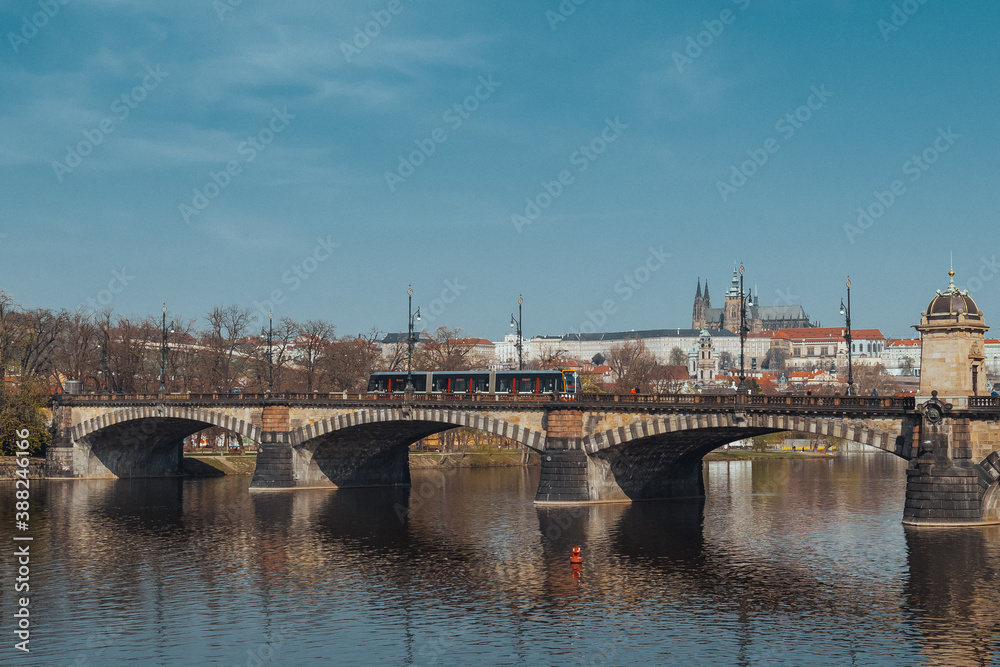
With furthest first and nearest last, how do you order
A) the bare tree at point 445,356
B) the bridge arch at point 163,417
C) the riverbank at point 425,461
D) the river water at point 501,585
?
the bare tree at point 445,356 < the riverbank at point 425,461 < the bridge arch at point 163,417 < the river water at point 501,585

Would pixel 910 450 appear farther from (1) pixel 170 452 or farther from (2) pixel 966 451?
(1) pixel 170 452

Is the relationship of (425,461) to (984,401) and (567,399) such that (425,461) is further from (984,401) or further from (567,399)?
(984,401)

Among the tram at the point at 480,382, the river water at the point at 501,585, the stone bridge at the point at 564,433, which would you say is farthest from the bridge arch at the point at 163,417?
the tram at the point at 480,382

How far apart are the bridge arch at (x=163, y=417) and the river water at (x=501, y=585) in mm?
10612

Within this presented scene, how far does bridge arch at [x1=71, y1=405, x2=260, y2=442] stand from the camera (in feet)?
287

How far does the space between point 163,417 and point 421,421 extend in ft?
82.1

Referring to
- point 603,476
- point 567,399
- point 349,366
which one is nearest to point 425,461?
point 349,366

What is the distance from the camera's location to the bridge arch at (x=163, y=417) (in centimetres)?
8750

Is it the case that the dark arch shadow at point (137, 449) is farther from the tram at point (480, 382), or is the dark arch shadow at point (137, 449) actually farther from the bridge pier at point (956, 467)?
the bridge pier at point (956, 467)

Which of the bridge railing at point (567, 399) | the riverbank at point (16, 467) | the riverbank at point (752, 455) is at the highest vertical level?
the bridge railing at point (567, 399)

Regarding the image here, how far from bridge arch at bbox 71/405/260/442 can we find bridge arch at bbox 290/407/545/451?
16.5 ft

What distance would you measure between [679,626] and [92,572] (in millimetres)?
26838

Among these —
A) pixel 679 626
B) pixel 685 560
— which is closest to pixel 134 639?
pixel 679 626

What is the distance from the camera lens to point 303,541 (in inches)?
2323
